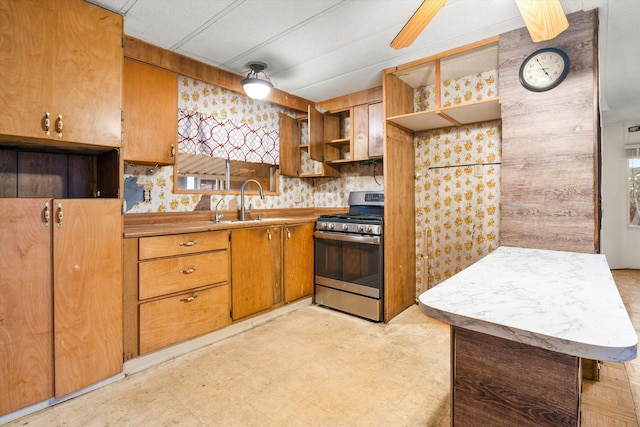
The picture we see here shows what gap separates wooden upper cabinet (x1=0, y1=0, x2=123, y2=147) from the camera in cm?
175

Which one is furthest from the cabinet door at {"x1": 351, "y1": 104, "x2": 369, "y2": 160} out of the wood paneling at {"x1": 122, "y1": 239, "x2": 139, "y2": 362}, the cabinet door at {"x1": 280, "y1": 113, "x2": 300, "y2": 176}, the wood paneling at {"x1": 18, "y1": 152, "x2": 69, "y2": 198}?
the wood paneling at {"x1": 18, "y1": 152, "x2": 69, "y2": 198}

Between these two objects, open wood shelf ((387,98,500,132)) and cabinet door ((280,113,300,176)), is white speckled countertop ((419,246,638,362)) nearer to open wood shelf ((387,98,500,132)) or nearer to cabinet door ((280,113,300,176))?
open wood shelf ((387,98,500,132))

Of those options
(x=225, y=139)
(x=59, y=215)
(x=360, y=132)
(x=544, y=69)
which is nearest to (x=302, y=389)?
(x=59, y=215)

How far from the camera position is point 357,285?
326 cm

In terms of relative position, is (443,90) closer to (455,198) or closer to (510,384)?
(455,198)

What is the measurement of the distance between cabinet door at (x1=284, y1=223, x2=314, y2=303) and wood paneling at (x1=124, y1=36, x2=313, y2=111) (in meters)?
1.54

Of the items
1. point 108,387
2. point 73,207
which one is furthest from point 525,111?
point 108,387

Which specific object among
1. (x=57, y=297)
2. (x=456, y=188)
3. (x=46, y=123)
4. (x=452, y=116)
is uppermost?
(x=452, y=116)

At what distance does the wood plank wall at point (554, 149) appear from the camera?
Answer: 2.11 m

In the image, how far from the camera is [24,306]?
1793mm

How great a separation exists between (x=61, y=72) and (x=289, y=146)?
8.10ft

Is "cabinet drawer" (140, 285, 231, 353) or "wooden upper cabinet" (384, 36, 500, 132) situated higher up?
"wooden upper cabinet" (384, 36, 500, 132)

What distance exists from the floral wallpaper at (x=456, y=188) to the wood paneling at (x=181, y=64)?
188cm

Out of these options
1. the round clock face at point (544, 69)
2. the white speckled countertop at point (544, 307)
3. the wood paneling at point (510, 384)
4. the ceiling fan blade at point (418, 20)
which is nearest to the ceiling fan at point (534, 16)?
the ceiling fan blade at point (418, 20)
